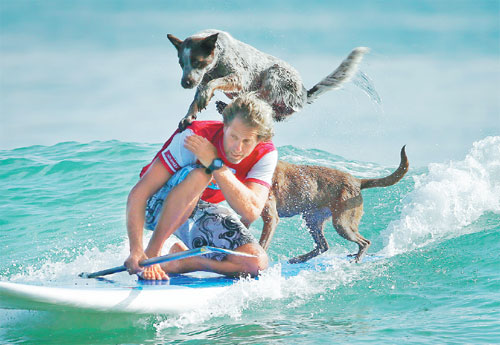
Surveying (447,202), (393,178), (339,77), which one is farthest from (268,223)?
(447,202)

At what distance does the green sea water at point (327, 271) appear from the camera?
12.5 ft

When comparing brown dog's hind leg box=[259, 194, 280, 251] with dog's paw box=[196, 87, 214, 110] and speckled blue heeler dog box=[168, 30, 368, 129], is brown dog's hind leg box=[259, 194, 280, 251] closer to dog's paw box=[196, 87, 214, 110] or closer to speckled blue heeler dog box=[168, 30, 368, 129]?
speckled blue heeler dog box=[168, 30, 368, 129]

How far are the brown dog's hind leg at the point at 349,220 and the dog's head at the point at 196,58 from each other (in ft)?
7.72

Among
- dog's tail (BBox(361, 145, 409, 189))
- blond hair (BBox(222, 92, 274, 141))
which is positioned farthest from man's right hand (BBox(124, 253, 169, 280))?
dog's tail (BBox(361, 145, 409, 189))

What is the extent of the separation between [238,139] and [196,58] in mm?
1359

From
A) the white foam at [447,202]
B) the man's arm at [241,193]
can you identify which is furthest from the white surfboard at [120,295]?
the white foam at [447,202]

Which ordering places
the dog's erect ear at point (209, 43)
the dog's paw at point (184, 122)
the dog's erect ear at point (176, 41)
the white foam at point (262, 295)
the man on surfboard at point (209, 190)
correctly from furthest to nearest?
the dog's erect ear at point (176, 41), the dog's erect ear at point (209, 43), the dog's paw at point (184, 122), the white foam at point (262, 295), the man on surfboard at point (209, 190)

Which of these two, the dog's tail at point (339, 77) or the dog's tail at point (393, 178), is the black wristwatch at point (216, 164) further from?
the dog's tail at point (393, 178)

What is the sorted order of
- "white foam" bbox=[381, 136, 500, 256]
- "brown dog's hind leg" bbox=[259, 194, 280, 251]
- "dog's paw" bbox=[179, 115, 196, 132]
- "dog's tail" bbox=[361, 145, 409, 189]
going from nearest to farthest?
"dog's paw" bbox=[179, 115, 196, 132] → "brown dog's hind leg" bbox=[259, 194, 280, 251] → "dog's tail" bbox=[361, 145, 409, 189] → "white foam" bbox=[381, 136, 500, 256]

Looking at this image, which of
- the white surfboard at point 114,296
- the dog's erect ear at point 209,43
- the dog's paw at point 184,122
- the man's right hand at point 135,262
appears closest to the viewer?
the white surfboard at point 114,296

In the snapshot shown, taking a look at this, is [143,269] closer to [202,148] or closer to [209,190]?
[209,190]

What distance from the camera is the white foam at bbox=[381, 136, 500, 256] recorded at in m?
7.18

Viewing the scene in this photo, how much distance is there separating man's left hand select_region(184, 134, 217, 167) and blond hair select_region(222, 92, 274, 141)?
0.22m

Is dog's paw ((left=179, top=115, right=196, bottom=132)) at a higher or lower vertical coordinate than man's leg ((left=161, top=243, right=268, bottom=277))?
higher
